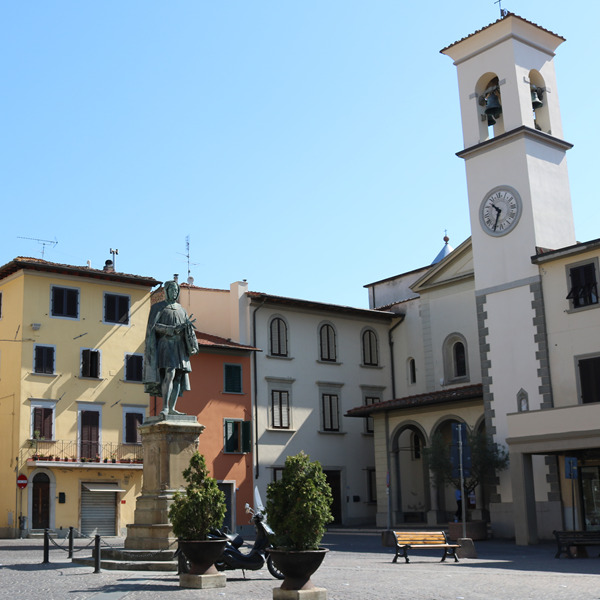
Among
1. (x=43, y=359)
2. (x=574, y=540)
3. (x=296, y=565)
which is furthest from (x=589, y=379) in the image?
(x=43, y=359)

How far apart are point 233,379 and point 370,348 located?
797 cm

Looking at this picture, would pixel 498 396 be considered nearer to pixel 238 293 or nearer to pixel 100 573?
pixel 238 293

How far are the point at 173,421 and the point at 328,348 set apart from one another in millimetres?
25348

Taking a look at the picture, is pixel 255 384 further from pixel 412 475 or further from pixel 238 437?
pixel 412 475

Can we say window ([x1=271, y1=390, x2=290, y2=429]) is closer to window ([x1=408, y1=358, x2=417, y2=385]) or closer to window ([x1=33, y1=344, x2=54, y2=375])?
window ([x1=408, y1=358, x2=417, y2=385])

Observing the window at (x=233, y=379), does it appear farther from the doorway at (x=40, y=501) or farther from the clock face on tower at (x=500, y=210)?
the clock face on tower at (x=500, y=210)

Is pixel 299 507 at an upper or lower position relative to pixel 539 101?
lower

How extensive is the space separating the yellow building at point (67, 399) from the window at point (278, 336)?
599cm

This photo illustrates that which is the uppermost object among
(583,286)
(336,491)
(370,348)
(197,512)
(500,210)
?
(500,210)

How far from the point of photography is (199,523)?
1350cm

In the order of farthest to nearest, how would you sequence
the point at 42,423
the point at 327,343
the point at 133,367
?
1. the point at 327,343
2. the point at 133,367
3. the point at 42,423

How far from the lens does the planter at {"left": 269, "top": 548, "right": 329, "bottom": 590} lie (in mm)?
11141

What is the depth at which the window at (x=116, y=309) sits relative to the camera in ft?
126

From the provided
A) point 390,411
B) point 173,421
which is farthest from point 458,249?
point 173,421
